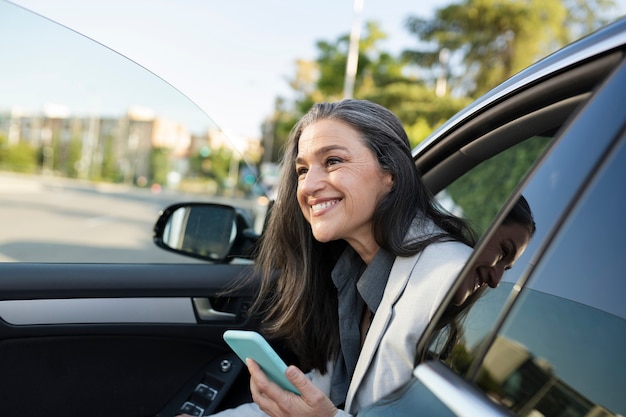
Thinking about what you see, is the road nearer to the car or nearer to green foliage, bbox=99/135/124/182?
the car

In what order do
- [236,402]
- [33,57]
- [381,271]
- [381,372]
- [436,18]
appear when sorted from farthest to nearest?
[436,18] < [236,402] < [33,57] < [381,271] < [381,372]

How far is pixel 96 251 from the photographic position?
40.9 ft

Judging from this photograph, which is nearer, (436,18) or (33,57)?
(33,57)

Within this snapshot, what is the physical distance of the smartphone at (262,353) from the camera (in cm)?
157

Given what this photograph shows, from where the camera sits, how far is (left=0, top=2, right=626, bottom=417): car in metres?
1.01

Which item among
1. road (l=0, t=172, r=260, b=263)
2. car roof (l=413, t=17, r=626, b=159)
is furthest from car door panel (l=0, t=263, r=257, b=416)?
road (l=0, t=172, r=260, b=263)

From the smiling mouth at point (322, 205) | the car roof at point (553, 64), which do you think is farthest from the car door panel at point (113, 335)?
the car roof at point (553, 64)

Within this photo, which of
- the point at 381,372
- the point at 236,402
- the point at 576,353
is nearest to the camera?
the point at 576,353

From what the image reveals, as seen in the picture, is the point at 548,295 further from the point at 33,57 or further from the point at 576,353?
the point at 33,57

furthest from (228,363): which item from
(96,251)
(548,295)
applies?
(96,251)

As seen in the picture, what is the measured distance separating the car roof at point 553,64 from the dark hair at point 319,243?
208mm

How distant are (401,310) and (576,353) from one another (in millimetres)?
615

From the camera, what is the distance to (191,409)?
2.45m

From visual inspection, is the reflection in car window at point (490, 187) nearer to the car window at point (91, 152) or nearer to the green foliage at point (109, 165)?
the car window at point (91, 152)
